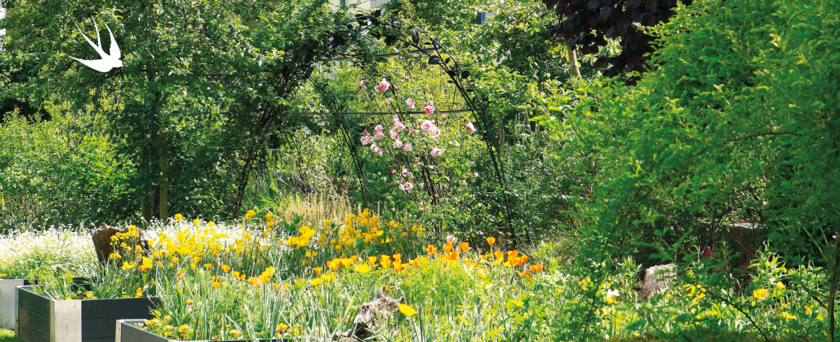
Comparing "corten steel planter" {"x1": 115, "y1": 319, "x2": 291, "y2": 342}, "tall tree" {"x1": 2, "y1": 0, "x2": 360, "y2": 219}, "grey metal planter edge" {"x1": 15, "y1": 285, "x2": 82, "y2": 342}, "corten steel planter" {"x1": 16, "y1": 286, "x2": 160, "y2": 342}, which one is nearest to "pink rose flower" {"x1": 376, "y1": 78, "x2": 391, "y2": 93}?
"tall tree" {"x1": 2, "y1": 0, "x2": 360, "y2": 219}

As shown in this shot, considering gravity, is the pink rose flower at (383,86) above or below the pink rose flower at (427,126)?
above

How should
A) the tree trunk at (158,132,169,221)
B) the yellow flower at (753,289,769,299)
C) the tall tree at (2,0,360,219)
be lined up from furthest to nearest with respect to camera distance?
the tree trunk at (158,132,169,221), the tall tree at (2,0,360,219), the yellow flower at (753,289,769,299)

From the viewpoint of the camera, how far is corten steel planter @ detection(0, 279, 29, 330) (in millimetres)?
4590

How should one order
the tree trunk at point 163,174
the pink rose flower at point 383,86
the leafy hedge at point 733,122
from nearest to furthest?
the leafy hedge at point 733,122 < the pink rose flower at point 383,86 < the tree trunk at point 163,174

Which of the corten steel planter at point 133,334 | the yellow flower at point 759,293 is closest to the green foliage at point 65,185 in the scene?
the corten steel planter at point 133,334

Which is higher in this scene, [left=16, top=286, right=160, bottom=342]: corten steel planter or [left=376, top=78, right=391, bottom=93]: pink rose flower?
[left=376, top=78, right=391, bottom=93]: pink rose flower

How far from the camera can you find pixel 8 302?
4629mm

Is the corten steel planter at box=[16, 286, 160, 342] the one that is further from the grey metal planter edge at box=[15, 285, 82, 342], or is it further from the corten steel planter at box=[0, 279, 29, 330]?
the corten steel planter at box=[0, 279, 29, 330]

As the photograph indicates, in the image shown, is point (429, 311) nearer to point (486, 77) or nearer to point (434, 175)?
point (434, 175)

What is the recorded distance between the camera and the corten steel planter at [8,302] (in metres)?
4.59

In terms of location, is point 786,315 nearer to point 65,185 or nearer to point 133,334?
point 133,334

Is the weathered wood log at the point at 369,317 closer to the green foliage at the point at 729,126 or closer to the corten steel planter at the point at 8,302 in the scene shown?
the green foliage at the point at 729,126

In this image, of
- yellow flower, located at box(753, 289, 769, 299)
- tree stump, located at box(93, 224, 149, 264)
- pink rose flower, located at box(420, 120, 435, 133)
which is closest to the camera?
A: yellow flower, located at box(753, 289, 769, 299)

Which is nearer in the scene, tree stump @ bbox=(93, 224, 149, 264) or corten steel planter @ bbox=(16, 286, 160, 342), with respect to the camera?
corten steel planter @ bbox=(16, 286, 160, 342)
